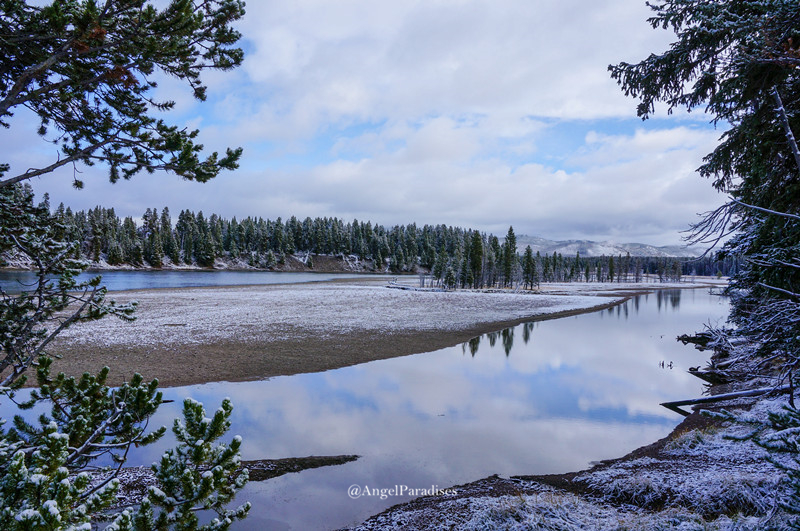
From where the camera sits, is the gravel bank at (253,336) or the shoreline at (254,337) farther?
the gravel bank at (253,336)

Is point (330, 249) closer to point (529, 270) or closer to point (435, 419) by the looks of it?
point (529, 270)

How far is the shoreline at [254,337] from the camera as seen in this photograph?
1977 cm

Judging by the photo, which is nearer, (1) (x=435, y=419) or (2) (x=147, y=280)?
(1) (x=435, y=419)

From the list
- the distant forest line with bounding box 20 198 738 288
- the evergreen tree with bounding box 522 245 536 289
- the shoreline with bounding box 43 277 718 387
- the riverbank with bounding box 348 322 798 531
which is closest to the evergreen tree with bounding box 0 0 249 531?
the riverbank with bounding box 348 322 798 531

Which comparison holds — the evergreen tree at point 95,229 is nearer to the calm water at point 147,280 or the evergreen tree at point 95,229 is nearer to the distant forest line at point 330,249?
the calm water at point 147,280

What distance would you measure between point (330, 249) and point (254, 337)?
466ft

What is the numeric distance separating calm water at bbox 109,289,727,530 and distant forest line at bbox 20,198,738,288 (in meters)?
71.7

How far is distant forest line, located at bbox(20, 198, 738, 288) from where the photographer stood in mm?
105500

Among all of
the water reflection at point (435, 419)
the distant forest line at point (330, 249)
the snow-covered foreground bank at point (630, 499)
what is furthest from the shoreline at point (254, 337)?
the distant forest line at point (330, 249)

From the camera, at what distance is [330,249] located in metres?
168

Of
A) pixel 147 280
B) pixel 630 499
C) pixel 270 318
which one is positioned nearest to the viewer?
pixel 630 499

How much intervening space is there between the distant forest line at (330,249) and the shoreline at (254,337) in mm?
54464

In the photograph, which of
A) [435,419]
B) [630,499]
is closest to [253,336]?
[435,419]

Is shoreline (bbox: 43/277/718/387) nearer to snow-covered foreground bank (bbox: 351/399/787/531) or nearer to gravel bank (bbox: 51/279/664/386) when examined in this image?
gravel bank (bbox: 51/279/664/386)
